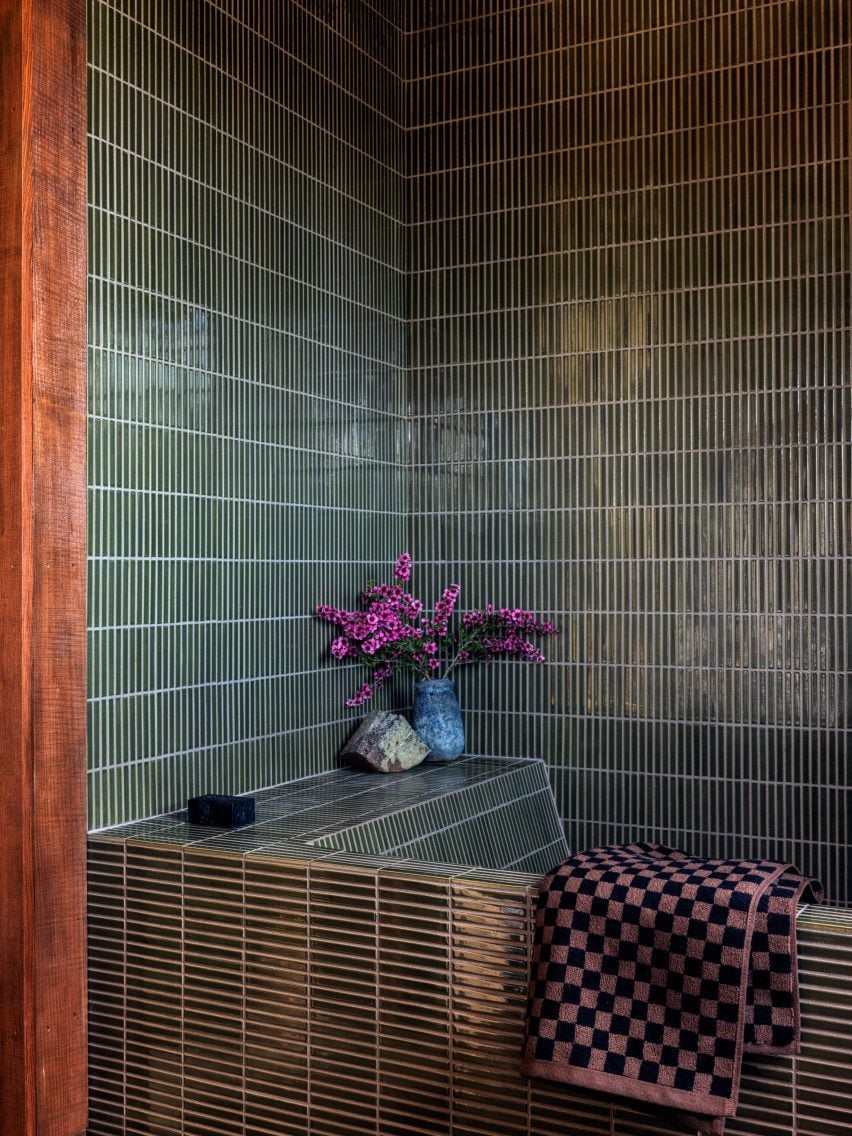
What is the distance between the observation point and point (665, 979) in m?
1.59

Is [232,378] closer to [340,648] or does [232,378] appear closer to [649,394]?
[340,648]

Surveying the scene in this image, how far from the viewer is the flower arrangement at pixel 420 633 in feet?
9.73

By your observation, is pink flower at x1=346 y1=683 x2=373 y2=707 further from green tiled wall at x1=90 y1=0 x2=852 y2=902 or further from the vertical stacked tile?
the vertical stacked tile

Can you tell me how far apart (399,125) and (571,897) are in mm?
2370

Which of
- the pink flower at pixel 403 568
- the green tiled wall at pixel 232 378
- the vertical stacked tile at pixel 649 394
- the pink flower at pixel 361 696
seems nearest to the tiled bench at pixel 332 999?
the green tiled wall at pixel 232 378

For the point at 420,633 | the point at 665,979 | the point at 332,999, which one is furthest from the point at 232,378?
the point at 665,979

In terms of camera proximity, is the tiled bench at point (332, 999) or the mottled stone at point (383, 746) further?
the mottled stone at point (383, 746)

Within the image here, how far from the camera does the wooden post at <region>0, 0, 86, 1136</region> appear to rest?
6.48 feet

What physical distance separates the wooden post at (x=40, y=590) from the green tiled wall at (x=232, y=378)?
10 cm

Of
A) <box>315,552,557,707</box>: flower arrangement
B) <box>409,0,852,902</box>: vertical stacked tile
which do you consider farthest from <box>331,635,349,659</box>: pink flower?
<box>409,0,852,902</box>: vertical stacked tile

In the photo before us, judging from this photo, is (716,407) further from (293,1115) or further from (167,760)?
(293,1115)

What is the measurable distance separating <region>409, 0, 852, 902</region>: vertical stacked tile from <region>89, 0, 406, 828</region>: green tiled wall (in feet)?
0.73

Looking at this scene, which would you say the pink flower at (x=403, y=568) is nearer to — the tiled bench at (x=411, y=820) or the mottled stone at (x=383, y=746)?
the mottled stone at (x=383, y=746)

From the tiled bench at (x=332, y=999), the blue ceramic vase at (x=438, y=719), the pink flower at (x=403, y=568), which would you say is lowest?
the tiled bench at (x=332, y=999)
